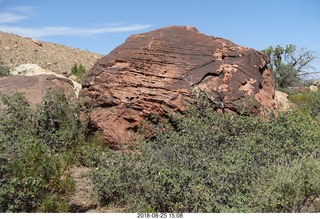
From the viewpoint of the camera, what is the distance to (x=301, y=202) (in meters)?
4.99

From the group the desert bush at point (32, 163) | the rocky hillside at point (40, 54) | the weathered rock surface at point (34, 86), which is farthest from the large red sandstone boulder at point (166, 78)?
the rocky hillside at point (40, 54)

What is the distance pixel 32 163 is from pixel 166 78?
351 cm

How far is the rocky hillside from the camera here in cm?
3055

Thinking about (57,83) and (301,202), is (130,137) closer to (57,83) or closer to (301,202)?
(57,83)

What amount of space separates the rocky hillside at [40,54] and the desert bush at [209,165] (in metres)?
22.9

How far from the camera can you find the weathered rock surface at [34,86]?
28.9 ft

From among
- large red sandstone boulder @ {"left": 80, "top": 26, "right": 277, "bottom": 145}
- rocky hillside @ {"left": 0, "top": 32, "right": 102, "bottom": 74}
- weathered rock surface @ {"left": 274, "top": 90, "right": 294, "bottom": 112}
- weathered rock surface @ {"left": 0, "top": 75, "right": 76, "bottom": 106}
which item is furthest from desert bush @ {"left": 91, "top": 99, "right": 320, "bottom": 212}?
rocky hillside @ {"left": 0, "top": 32, "right": 102, "bottom": 74}

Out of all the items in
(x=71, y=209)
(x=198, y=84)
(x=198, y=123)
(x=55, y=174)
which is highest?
(x=198, y=84)

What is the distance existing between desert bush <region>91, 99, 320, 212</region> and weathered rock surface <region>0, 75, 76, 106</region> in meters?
2.62

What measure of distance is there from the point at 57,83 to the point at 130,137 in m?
2.34

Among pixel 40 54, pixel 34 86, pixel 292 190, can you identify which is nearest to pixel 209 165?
pixel 292 190

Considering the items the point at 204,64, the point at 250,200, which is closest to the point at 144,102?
the point at 204,64

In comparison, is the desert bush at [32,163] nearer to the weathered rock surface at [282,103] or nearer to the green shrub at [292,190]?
the green shrub at [292,190]

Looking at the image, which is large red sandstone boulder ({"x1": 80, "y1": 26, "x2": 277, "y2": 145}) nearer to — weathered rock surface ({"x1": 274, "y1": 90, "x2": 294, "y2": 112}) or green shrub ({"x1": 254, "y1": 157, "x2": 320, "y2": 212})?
weathered rock surface ({"x1": 274, "y1": 90, "x2": 294, "y2": 112})
